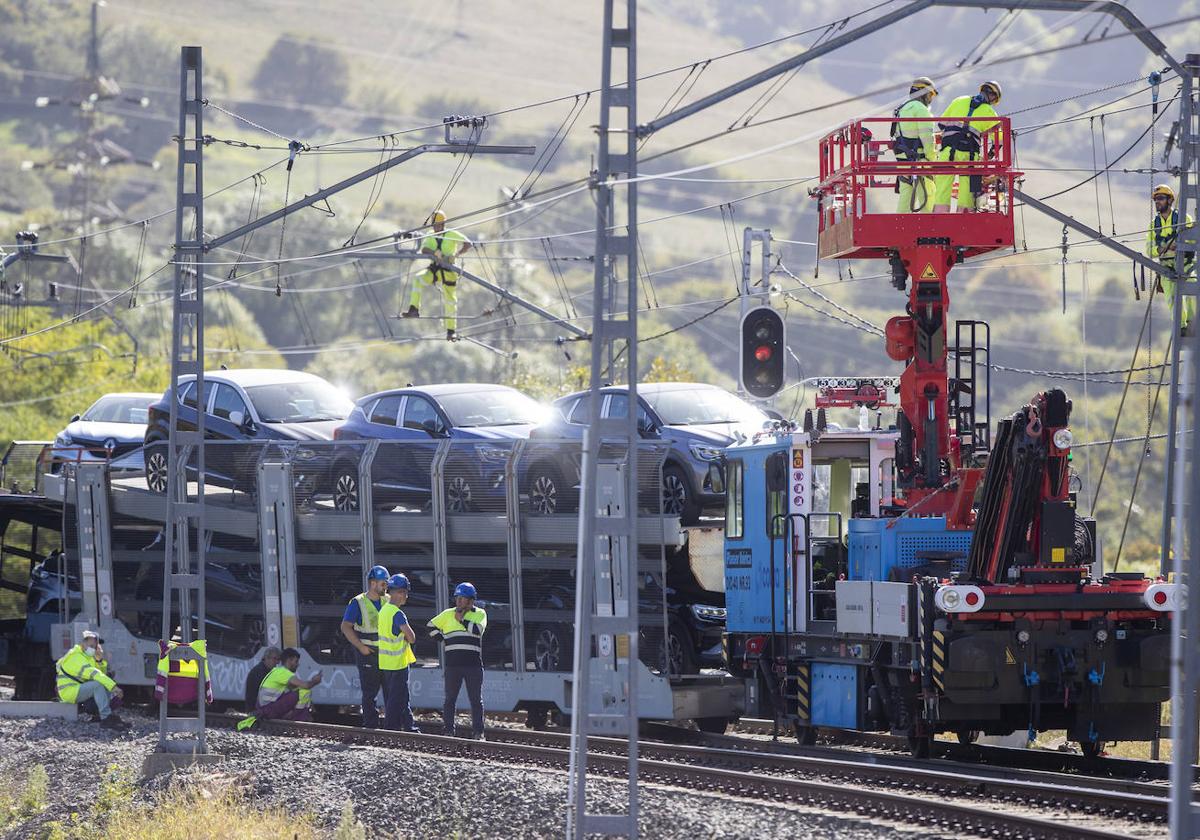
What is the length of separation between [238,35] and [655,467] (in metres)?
167

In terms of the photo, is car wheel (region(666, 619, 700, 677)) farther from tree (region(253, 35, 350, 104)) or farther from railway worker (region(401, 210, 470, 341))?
tree (region(253, 35, 350, 104))

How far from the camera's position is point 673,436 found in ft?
70.8

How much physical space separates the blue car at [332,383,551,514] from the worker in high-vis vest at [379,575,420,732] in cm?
184

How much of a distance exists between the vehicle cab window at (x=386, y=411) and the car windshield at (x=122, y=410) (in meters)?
7.07

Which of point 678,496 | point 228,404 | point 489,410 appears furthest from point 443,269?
point 678,496

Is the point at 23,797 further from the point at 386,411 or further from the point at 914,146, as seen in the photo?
the point at 914,146

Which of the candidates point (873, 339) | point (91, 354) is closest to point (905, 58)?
point (873, 339)

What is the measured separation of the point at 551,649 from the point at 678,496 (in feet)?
7.45

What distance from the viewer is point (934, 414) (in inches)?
708

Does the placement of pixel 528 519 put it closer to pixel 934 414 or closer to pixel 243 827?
pixel 934 414

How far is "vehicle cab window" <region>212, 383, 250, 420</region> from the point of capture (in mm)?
24781

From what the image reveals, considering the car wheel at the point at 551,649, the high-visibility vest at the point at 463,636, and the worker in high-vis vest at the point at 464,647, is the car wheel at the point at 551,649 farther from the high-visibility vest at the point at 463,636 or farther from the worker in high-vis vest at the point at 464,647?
the high-visibility vest at the point at 463,636

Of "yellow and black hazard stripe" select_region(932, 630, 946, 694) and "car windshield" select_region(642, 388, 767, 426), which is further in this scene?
"car windshield" select_region(642, 388, 767, 426)

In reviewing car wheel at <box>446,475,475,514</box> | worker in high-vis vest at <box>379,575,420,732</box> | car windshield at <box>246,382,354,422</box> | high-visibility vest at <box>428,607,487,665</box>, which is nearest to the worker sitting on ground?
worker in high-vis vest at <box>379,575,420,732</box>
